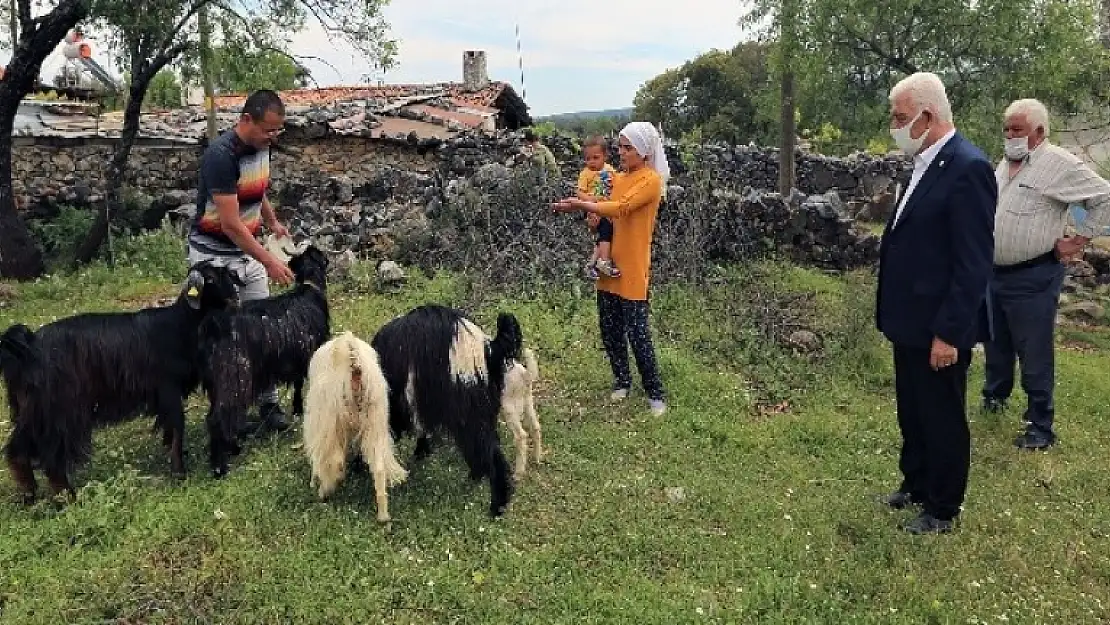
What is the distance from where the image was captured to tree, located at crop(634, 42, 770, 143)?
118 feet

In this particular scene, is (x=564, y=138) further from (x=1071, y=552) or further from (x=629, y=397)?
(x=1071, y=552)

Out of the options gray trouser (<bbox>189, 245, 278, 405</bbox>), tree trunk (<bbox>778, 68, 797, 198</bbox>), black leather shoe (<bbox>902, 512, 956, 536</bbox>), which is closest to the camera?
black leather shoe (<bbox>902, 512, 956, 536</bbox>)

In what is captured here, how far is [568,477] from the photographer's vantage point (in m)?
4.59

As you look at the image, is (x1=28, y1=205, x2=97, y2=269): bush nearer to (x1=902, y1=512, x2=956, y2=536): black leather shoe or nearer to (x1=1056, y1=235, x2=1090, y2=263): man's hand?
(x1=902, y1=512, x2=956, y2=536): black leather shoe

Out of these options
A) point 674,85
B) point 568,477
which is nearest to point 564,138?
point 568,477

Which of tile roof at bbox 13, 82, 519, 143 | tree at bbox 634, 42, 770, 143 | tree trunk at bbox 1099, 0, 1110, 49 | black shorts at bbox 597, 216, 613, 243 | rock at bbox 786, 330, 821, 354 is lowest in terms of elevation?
rock at bbox 786, 330, 821, 354

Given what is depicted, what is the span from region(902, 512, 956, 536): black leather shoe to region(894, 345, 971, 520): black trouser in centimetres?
3

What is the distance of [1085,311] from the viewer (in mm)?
9625

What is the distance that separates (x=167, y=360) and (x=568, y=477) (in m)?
2.36

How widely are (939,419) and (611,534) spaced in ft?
5.67

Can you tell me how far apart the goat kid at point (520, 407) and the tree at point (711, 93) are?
→ 31643 millimetres

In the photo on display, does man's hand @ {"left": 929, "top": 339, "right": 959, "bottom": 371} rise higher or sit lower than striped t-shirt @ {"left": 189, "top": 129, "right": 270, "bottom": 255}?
lower

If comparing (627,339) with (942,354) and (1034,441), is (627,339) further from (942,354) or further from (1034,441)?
(1034,441)

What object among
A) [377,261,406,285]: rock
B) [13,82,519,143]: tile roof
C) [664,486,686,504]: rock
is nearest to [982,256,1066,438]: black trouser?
[664,486,686,504]: rock
